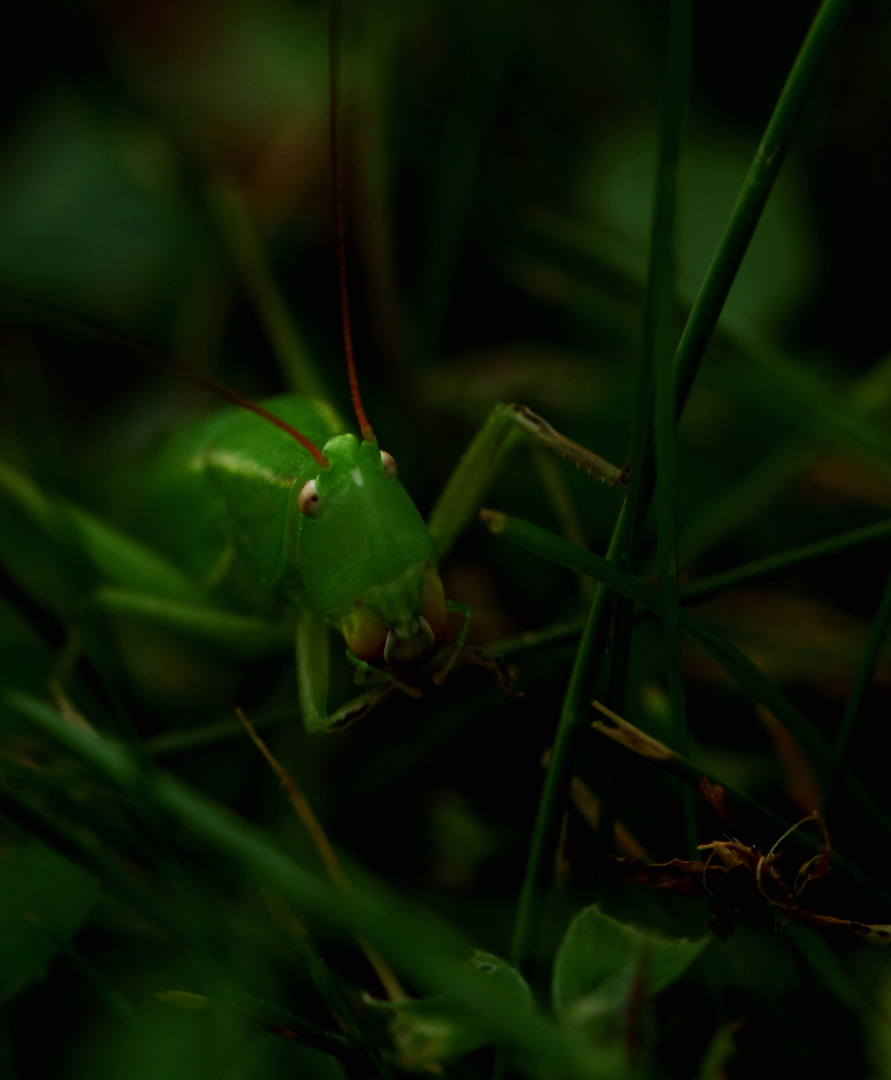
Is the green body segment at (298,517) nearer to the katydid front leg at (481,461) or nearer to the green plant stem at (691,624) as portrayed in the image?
the katydid front leg at (481,461)

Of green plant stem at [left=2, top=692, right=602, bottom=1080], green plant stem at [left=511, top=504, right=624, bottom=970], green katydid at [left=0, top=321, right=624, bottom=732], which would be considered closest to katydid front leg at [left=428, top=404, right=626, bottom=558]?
green katydid at [left=0, top=321, right=624, bottom=732]

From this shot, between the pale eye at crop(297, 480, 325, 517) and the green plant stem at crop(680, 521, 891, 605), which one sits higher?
the pale eye at crop(297, 480, 325, 517)

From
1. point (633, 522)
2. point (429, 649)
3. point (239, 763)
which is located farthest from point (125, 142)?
point (633, 522)

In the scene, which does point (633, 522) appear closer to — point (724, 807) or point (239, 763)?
point (724, 807)

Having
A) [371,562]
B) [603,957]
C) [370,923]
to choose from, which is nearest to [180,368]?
[371,562]

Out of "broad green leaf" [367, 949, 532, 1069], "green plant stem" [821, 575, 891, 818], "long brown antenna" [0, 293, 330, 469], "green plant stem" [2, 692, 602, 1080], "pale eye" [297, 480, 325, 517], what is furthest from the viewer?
"pale eye" [297, 480, 325, 517]

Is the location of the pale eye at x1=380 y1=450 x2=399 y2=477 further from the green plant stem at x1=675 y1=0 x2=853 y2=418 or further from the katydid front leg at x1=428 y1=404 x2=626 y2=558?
the green plant stem at x1=675 y1=0 x2=853 y2=418

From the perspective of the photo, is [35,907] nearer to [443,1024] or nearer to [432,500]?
[443,1024]
